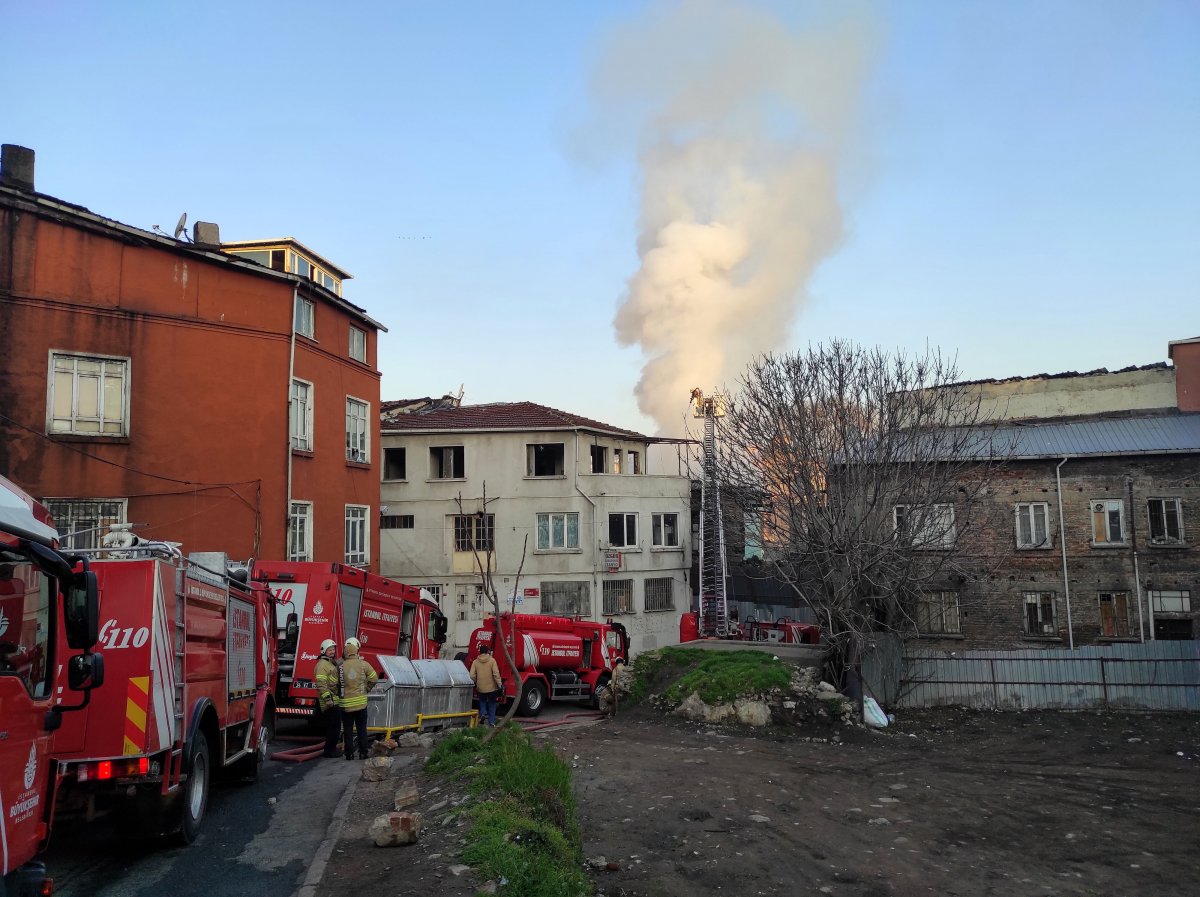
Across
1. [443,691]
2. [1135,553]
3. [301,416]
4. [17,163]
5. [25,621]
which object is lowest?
[443,691]

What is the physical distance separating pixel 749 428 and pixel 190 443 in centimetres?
1360

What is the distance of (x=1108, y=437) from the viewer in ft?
96.6

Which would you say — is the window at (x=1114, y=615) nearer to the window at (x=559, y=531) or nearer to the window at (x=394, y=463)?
the window at (x=559, y=531)

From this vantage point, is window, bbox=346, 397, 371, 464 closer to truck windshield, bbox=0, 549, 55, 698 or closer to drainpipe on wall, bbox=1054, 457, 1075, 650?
truck windshield, bbox=0, 549, 55, 698

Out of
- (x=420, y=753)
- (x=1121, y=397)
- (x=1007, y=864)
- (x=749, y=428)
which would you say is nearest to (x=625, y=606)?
(x=749, y=428)

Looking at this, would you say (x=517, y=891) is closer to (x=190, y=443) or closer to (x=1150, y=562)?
(x=190, y=443)

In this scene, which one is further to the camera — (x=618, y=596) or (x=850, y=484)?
→ (x=618, y=596)

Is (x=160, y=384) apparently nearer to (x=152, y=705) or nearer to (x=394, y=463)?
(x=152, y=705)

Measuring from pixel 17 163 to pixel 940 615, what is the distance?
2812 centimetres

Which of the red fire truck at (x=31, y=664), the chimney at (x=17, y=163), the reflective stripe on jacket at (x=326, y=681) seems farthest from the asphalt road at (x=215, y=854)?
the chimney at (x=17, y=163)

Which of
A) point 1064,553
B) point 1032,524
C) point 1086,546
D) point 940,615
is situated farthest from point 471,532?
point 1086,546

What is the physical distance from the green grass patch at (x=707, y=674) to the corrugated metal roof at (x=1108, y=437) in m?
12.9

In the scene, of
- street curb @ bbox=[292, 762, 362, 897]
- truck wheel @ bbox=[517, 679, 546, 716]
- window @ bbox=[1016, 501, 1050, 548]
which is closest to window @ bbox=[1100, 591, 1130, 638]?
window @ bbox=[1016, 501, 1050, 548]

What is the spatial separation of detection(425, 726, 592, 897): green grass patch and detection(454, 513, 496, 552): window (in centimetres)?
2511
